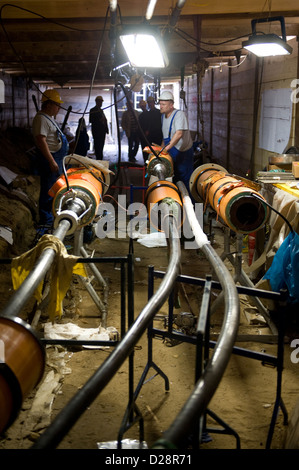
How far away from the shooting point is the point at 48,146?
7094 millimetres

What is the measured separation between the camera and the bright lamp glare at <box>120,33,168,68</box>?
196 inches

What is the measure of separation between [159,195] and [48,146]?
2.92m

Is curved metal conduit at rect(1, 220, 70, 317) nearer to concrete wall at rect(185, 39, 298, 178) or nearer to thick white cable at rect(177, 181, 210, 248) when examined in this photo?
thick white cable at rect(177, 181, 210, 248)

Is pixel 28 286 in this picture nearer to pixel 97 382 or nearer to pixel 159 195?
pixel 97 382

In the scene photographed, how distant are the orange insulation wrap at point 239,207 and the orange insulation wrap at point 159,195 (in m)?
0.42

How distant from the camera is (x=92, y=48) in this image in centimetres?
954

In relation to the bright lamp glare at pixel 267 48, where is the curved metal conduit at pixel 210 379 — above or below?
below

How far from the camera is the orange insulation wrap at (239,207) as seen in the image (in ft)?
14.4

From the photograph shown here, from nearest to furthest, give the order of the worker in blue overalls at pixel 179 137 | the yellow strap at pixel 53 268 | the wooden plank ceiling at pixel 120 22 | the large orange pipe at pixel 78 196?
the yellow strap at pixel 53 268 → the large orange pipe at pixel 78 196 → the wooden plank ceiling at pixel 120 22 → the worker in blue overalls at pixel 179 137

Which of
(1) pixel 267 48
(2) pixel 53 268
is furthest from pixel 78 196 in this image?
(1) pixel 267 48

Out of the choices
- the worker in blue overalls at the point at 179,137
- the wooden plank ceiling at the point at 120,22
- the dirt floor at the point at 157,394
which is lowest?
the dirt floor at the point at 157,394

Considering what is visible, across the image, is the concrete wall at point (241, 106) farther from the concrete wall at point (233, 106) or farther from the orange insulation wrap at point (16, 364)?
the orange insulation wrap at point (16, 364)

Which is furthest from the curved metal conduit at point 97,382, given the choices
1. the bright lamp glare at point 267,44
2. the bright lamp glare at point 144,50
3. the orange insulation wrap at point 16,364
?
the bright lamp glare at point 267,44

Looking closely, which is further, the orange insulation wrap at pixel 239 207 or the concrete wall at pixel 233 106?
the concrete wall at pixel 233 106
